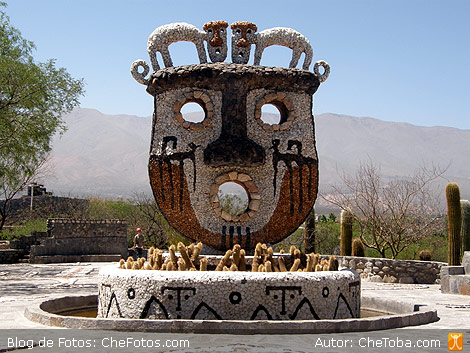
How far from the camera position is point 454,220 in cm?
1580

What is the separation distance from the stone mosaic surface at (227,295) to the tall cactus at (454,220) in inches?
338

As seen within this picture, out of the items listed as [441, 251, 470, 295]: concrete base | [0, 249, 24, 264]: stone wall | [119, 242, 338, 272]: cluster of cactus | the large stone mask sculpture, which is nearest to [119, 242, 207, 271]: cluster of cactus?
[119, 242, 338, 272]: cluster of cactus

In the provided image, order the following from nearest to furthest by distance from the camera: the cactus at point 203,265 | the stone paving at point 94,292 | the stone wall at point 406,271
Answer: the stone paving at point 94,292 < the cactus at point 203,265 < the stone wall at point 406,271

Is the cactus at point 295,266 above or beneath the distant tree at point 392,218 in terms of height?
beneath

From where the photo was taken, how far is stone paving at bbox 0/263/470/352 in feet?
21.7

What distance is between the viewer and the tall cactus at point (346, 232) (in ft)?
66.9

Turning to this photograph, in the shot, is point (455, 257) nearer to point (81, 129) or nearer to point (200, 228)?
point (200, 228)

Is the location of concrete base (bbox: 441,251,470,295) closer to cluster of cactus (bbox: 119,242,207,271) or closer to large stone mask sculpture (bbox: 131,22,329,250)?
large stone mask sculpture (bbox: 131,22,329,250)

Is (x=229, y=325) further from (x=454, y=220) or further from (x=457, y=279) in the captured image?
(x=454, y=220)

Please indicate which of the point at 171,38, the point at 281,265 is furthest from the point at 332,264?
the point at 171,38

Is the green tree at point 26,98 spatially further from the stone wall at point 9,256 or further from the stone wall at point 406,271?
the stone wall at point 406,271

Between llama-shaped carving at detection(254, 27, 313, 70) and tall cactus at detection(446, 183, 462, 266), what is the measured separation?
6.39m

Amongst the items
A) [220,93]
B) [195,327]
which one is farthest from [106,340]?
[220,93]

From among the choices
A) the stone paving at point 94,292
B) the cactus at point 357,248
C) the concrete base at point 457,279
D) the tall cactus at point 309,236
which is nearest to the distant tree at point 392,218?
the tall cactus at point 309,236
